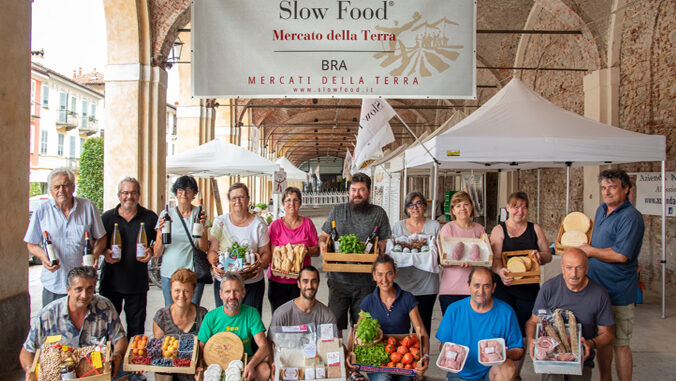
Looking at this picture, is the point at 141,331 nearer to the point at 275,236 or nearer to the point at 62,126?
the point at 275,236

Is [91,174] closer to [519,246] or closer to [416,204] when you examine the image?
[416,204]

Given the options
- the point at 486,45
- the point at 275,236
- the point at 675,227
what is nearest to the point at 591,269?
the point at 275,236

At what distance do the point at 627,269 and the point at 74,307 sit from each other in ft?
13.7

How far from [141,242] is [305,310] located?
5.35ft

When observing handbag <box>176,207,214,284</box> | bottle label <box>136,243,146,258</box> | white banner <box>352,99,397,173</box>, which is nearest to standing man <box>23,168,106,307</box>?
bottle label <box>136,243,146,258</box>

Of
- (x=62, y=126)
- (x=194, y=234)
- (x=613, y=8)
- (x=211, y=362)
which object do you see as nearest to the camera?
(x=211, y=362)

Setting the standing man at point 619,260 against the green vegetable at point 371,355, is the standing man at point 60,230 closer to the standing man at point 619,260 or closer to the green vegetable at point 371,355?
the green vegetable at point 371,355

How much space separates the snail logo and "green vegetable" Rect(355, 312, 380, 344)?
237 centimetres

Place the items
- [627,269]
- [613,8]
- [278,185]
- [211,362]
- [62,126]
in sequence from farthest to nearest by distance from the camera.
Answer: [62,126], [278,185], [613,8], [627,269], [211,362]

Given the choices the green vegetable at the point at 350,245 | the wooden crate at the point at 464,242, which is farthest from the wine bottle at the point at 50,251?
the wooden crate at the point at 464,242

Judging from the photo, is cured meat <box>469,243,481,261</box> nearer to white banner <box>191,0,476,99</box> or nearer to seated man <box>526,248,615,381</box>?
seated man <box>526,248,615,381</box>

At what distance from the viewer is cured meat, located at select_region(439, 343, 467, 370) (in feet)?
11.1

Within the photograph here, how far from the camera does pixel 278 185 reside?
13.5 meters

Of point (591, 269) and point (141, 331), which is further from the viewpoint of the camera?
point (141, 331)
